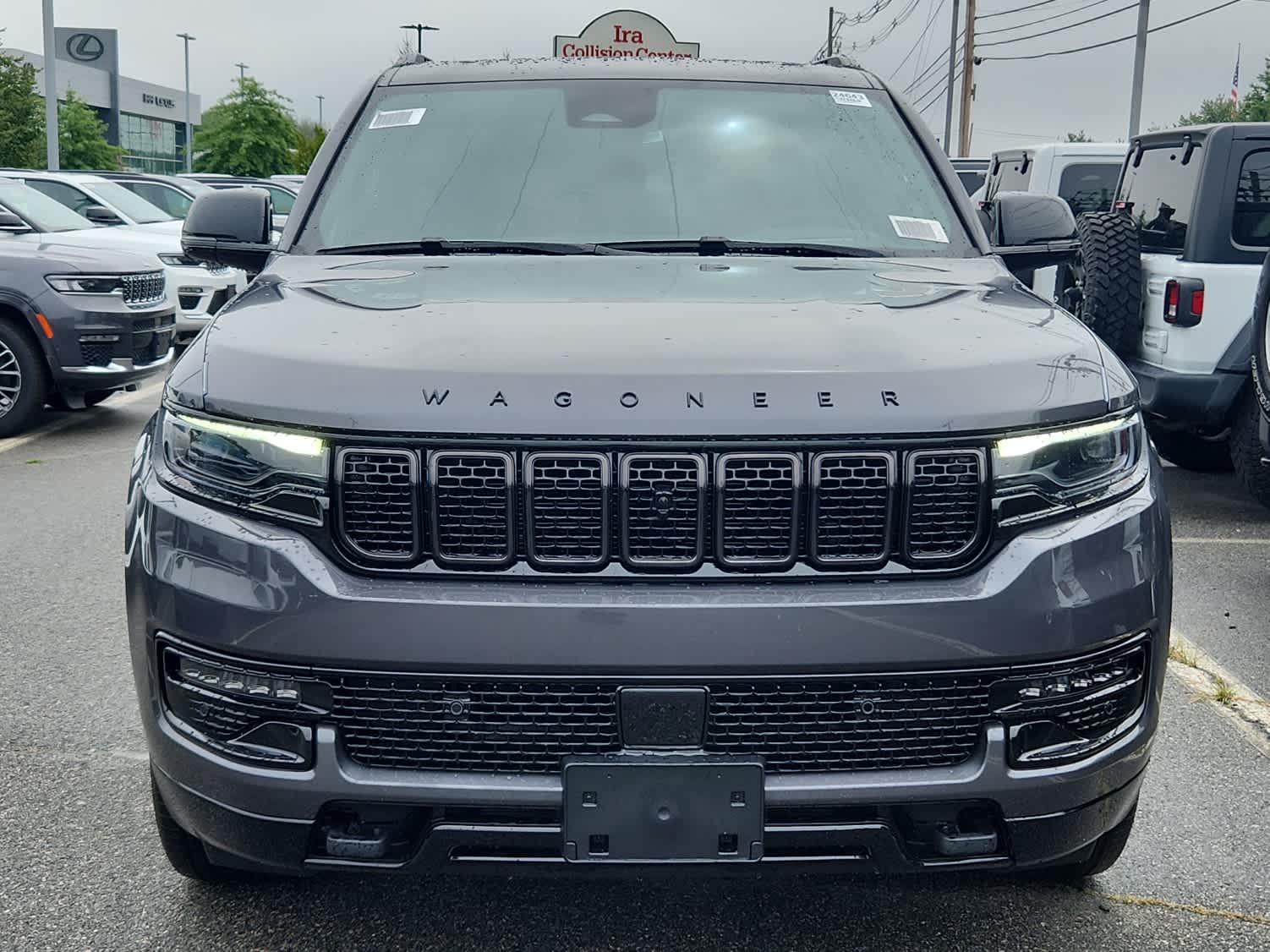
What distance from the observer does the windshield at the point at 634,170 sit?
3648 millimetres

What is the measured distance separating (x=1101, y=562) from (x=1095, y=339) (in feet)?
1.86

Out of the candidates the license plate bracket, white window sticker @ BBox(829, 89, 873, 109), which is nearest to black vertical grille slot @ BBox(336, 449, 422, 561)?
the license plate bracket

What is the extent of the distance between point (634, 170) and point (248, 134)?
59.8m

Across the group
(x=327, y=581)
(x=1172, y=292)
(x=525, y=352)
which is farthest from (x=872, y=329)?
(x=1172, y=292)

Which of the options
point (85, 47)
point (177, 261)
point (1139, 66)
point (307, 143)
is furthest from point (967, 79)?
point (85, 47)

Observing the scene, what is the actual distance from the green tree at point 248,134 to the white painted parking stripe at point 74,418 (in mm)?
50369

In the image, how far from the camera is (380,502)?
2.42 meters

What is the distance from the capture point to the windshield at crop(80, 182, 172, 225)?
15.1 meters

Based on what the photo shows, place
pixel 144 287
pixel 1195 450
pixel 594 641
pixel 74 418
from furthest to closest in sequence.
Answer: pixel 74 418
pixel 144 287
pixel 1195 450
pixel 594 641

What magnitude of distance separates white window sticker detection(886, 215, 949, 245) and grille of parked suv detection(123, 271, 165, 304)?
7114 millimetres

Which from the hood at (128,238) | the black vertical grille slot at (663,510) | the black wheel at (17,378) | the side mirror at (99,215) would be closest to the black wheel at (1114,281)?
the black vertical grille slot at (663,510)

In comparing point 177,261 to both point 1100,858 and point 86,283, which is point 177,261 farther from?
point 1100,858

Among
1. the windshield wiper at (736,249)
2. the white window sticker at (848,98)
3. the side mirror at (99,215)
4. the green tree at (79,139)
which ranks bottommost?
the side mirror at (99,215)

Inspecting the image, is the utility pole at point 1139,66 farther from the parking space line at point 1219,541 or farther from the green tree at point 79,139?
the green tree at point 79,139
